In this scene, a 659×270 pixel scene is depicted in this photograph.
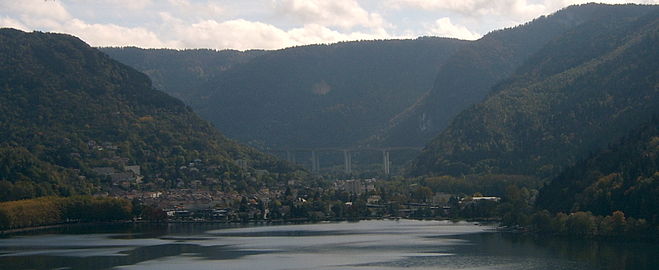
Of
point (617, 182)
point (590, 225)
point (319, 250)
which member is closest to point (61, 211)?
point (319, 250)

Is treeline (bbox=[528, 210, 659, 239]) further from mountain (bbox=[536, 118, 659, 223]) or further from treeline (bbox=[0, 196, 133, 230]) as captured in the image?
treeline (bbox=[0, 196, 133, 230])

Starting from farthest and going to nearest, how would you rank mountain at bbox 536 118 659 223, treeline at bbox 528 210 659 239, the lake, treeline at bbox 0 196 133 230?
treeline at bbox 0 196 133 230
mountain at bbox 536 118 659 223
treeline at bbox 528 210 659 239
the lake

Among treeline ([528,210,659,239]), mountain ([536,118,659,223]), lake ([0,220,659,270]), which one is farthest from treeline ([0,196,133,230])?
treeline ([528,210,659,239])

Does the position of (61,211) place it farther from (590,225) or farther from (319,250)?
(590,225)

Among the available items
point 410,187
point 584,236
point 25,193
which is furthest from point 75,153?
point 584,236

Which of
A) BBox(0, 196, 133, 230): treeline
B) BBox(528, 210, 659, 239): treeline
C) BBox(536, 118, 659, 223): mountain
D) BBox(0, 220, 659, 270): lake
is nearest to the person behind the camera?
BBox(0, 220, 659, 270): lake

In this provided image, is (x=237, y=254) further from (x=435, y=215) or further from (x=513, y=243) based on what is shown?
(x=435, y=215)

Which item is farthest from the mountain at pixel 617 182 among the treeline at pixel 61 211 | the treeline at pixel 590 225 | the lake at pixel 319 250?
the treeline at pixel 61 211
